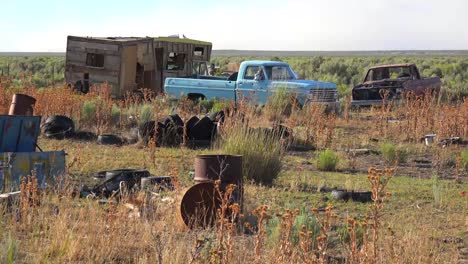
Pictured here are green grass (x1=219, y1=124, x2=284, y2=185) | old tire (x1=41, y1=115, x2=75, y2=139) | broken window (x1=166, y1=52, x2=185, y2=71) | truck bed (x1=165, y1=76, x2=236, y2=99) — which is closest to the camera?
green grass (x1=219, y1=124, x2=284, y2=185)

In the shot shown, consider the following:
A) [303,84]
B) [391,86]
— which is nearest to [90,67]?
[303,84]

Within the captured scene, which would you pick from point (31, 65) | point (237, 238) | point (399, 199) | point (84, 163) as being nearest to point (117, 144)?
point (84, 163)

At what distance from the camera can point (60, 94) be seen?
58.9 feet

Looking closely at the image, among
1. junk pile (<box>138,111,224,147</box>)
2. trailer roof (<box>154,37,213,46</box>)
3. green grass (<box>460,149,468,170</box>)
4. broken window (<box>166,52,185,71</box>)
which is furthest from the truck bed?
green grass (<box>460,149,468,170</box>)

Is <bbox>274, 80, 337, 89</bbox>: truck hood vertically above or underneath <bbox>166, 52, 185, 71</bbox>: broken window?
underneath

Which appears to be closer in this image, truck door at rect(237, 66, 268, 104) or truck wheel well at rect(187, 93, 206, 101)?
truck door at rect(237, 66, 268, 104)

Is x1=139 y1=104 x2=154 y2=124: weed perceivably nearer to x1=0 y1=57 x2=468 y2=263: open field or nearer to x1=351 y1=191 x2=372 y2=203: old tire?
x1=0 y1=57 x2=468 y2=263: open field

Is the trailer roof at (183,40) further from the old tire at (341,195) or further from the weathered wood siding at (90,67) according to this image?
the old tire at (341,195)

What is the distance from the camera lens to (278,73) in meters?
22.0

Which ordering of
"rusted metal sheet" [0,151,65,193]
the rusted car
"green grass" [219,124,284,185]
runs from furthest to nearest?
the rusted car, "green grass" [219,124,284,185], "rusted metal sheet" [0,151,65,193]

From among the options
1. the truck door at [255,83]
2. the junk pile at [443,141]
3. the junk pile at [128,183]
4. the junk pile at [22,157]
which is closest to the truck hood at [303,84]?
the truck door at [255,83]

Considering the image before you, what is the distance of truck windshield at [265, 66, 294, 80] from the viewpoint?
21844mm

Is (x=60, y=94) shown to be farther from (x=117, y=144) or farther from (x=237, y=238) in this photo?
(x=237, y=238)

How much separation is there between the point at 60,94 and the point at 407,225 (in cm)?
1161
